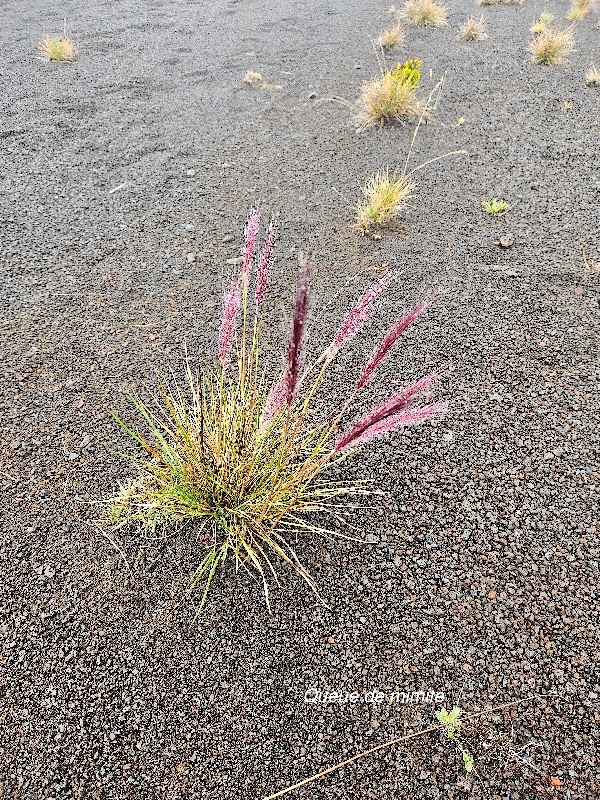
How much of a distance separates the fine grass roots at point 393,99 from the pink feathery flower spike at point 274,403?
3.23m

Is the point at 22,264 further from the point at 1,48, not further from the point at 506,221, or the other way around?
the point at 1,48

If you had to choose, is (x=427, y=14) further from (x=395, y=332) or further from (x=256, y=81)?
(x=395, y=332)

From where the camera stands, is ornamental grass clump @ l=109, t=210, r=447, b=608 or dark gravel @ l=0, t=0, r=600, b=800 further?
ornamental grass clump @ l=109, t=210, r=447, b=608

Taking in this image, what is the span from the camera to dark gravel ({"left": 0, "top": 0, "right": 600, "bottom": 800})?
1.16 meters

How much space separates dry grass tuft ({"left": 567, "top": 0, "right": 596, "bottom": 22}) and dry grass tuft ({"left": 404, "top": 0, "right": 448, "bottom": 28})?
1402 millimetres

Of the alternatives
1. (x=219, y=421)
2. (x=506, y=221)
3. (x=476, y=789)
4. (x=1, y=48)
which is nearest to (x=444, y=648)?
(x=476, y=789)

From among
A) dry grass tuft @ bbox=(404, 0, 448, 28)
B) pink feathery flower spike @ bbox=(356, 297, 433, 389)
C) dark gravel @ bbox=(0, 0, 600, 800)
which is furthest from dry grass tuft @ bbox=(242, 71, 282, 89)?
pink feathery flower spike @ bbox=(356, 297, 433, 389)

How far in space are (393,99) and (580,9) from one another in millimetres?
4038

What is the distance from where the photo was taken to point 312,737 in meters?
1.17

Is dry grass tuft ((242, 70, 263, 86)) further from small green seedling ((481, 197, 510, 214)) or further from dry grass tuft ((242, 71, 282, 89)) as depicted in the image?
small green seedling ((481, 197, 510, 214))

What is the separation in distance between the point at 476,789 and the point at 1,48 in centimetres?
659

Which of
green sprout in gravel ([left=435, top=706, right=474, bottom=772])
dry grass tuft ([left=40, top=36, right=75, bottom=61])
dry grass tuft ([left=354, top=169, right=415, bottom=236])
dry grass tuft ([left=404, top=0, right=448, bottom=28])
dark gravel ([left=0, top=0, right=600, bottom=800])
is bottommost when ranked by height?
green sprout in gravel ([left=435, top=706, right=474, bottom=772])

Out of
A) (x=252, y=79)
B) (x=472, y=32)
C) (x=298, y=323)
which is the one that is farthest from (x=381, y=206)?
(x=472, y=32)

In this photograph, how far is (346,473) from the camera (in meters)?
1.68
